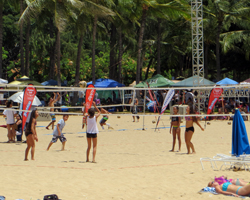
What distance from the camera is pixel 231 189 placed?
6059 mm

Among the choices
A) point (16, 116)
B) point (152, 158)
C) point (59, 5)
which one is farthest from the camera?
point (59, 5)

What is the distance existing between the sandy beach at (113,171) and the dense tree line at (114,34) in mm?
12231

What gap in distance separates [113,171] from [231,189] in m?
2.64

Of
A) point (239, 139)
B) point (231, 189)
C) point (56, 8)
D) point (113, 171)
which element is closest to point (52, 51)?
point (56, 8)

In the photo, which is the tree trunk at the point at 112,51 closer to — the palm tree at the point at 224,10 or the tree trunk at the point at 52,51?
the tree trunk at the point at 52,51

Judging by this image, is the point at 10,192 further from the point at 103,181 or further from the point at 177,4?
the point at 177,4

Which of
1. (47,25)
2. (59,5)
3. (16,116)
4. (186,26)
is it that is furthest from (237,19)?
(16,116)

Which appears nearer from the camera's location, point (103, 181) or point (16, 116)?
point (103, 181)

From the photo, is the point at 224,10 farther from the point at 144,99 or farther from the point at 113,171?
the point at 113,171

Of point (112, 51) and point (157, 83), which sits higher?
point (112, 51)

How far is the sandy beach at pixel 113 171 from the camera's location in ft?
20.3

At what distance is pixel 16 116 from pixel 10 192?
6.42 meters

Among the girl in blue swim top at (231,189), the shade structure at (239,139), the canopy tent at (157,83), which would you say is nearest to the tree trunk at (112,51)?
the canopy tent at (157,83)

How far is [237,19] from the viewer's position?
28922 millimetres
